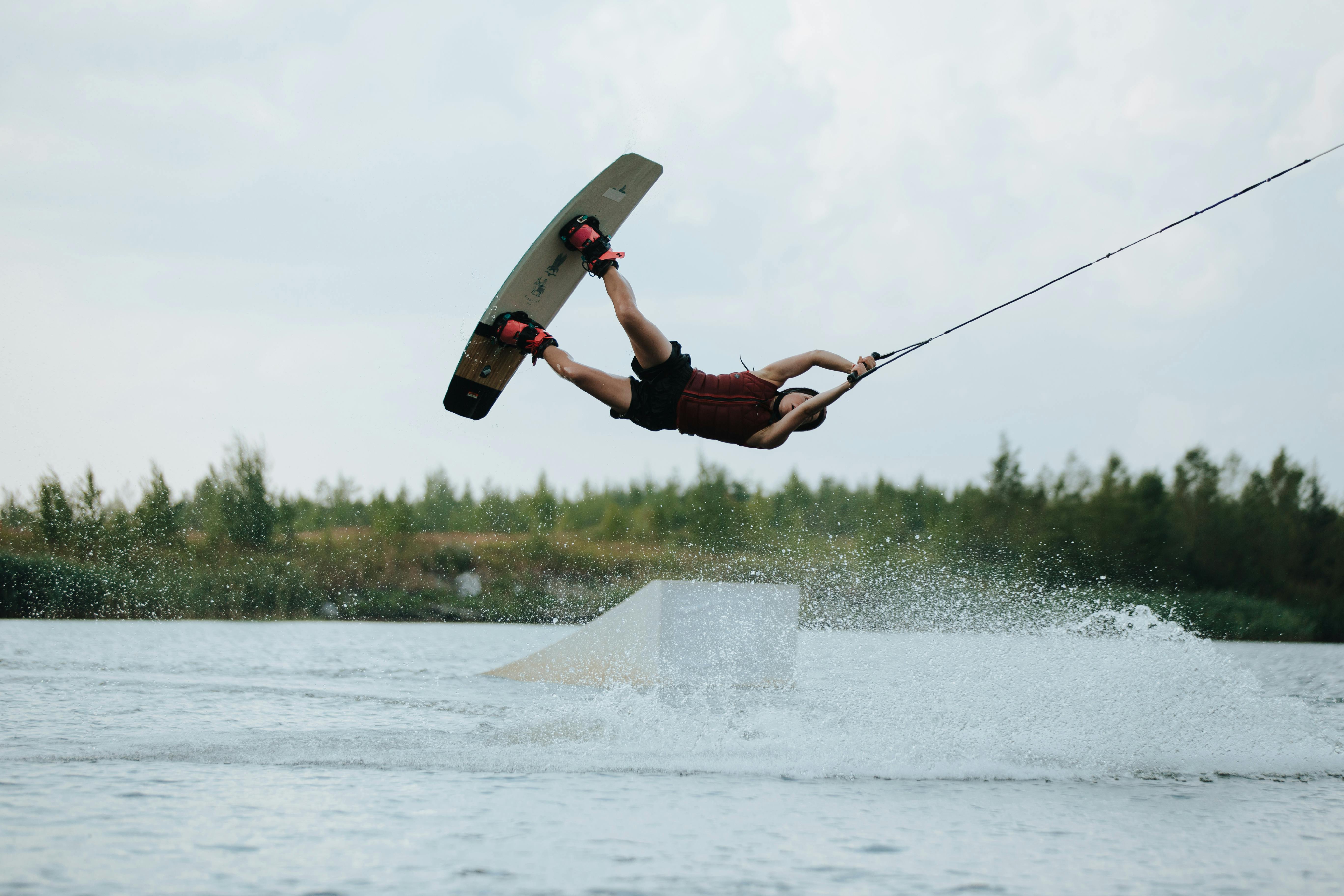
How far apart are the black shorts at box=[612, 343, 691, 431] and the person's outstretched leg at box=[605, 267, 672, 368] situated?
34 millimetres

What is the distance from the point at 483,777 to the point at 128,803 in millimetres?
→ 1841

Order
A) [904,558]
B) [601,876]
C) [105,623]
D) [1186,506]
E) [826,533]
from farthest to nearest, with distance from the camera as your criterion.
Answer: [826,533] → [904,558] → [1186,506] → [105,623] → [601,876]

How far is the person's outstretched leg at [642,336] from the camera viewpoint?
18.6 feet

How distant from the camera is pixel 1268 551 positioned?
34.5 meters

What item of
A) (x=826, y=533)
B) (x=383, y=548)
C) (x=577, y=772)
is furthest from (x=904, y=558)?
(x=577, y=772)

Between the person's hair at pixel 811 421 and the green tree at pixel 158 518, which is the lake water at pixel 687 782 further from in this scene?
the green tree at pixel 158 518

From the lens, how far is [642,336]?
5668 millimetres

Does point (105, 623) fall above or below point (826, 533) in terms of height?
below

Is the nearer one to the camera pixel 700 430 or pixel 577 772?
pixel 700 430

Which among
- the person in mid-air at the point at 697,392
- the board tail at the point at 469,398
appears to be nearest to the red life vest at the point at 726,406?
the person in mid-air at the point at 697,392

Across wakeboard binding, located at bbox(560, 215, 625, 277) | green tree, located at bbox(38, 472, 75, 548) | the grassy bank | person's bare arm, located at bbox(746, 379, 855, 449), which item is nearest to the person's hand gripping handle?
person's bare arm, located at bbox(746, 379, 855, 449)

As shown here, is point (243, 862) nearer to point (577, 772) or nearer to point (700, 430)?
point (577, 772)

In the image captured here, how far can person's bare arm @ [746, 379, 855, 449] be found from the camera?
17.9 feet

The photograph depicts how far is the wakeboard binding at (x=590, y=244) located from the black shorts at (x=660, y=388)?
0.79m
